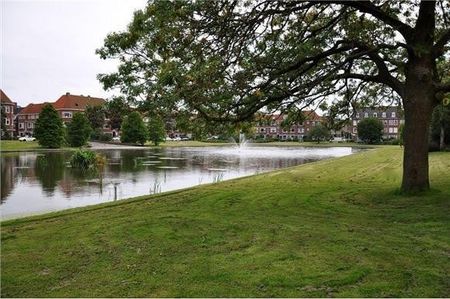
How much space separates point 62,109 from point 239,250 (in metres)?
112

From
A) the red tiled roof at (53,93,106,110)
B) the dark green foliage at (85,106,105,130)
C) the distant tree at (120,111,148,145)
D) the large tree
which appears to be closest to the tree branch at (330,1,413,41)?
the large tree

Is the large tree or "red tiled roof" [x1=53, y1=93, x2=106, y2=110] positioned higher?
"red tiled roof" [x1=53, y1=93, x2=106, y2=110]

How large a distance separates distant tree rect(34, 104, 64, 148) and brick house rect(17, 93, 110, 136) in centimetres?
4217

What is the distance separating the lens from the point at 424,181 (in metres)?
12.6

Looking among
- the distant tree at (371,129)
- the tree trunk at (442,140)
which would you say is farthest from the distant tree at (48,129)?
the distant tree at (371,129)

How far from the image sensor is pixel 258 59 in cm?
1183

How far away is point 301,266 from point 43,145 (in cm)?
6706

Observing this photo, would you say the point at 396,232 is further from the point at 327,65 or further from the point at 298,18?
the point at 298,18

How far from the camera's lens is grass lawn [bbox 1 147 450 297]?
570 centimetres

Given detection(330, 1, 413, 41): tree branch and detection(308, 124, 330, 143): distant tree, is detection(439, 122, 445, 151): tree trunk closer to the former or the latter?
detection(330, 1, 413, 41): tree branch

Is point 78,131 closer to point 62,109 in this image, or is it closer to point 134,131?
point 134,131

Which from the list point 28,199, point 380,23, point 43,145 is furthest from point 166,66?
point 43,145

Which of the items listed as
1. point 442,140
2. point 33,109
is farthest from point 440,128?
point 33,109

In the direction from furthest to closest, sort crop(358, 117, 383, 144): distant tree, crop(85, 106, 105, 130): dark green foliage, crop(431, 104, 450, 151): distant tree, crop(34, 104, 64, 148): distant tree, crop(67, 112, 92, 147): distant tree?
crop(85, 106, 105, 130): dark green foliage < crop(358, 117, 383, 144): distant tree < crop(67, 112, 92, 147): distant tree < crop(34, 104, 64, 148): distant tree < crop(431, 104, 450, 151): distant tree
